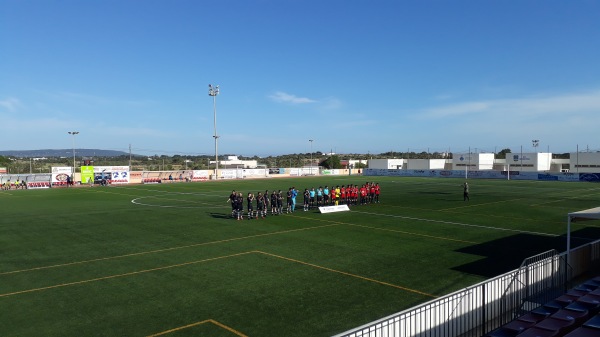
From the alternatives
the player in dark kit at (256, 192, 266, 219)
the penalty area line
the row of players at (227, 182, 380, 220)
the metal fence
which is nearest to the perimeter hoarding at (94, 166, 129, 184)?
the row of players at (227, 182, 380, 220)

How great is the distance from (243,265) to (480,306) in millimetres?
8795

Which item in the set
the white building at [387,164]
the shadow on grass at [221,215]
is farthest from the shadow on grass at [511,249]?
the white building at [387,164]

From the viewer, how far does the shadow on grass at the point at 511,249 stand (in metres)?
15.4

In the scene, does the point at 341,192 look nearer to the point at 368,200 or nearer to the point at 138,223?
the point at 368,200

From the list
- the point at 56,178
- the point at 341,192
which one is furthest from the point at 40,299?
the point at 56,178

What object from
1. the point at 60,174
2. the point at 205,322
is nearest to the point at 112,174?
the point at 60,174

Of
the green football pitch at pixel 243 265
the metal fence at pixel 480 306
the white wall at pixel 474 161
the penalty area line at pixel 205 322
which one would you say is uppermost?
the white wall at pixel 474 161

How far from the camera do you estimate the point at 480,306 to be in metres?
9.82

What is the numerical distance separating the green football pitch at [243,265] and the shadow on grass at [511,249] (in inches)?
1.9

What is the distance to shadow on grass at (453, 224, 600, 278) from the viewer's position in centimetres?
1535

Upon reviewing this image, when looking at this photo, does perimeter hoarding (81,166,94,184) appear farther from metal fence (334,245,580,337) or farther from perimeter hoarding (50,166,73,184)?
metal fence (334,245,580,337)

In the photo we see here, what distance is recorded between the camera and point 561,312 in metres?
8.64

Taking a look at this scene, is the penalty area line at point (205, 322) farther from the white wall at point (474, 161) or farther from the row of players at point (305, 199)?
the white wall at point (474, 161)

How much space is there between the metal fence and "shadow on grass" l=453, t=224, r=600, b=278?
2514 millimetres
